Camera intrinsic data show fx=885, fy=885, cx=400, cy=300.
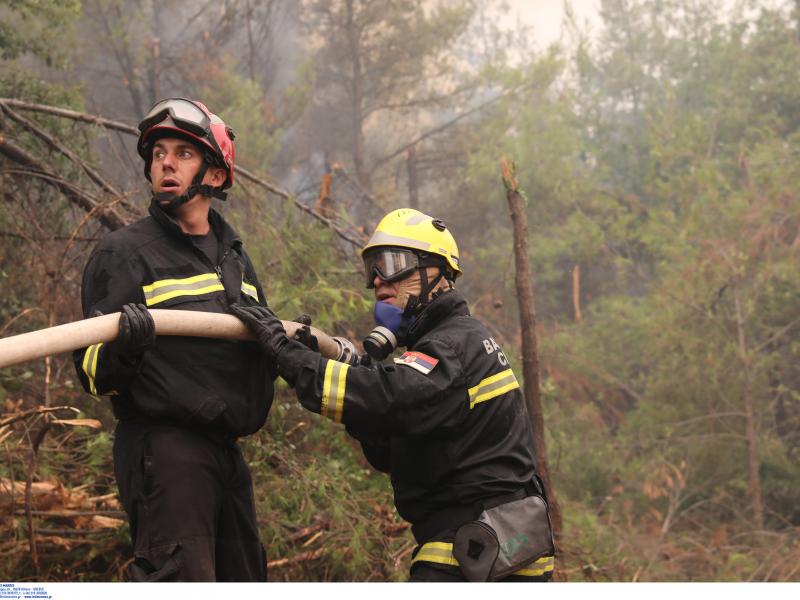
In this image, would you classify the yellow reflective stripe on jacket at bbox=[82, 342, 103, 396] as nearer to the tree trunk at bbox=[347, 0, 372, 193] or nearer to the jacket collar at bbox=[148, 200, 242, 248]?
the jacket collar at bbox=[148, 200, 242, 248]

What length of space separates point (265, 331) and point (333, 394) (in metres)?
0.35

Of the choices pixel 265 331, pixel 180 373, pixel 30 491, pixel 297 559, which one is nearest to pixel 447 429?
pixel 265 331

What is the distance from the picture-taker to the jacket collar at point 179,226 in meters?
3.30

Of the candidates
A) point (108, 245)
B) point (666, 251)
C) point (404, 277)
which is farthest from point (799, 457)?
point (108, 245)

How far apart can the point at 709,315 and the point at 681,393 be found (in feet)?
4.81

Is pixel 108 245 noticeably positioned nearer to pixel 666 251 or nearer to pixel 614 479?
pixel 614 479

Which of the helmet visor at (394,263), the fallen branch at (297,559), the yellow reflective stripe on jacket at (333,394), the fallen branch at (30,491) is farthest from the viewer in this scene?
the fallen branch at (297,559)

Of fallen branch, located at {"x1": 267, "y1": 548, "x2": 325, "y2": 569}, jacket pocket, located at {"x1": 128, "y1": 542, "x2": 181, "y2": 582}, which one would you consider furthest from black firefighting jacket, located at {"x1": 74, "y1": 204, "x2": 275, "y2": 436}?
fallen branch, located at {"x1": 267, "y1": 548, "x2": 325, "y2": 569}

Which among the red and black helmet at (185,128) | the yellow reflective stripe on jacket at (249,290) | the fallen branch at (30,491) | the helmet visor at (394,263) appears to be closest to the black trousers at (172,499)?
Answer: the yellow reflective stripe on jacket at (249,290)

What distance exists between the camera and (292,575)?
230 inches

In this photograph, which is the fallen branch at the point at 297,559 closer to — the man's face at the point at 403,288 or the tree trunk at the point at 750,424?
the man's face at the point at 403,288

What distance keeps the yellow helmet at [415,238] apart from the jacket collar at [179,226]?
562 millimetres

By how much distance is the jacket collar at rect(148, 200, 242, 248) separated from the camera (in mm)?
3304

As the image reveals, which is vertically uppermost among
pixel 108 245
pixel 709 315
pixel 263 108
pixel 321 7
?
pixel 321 7
